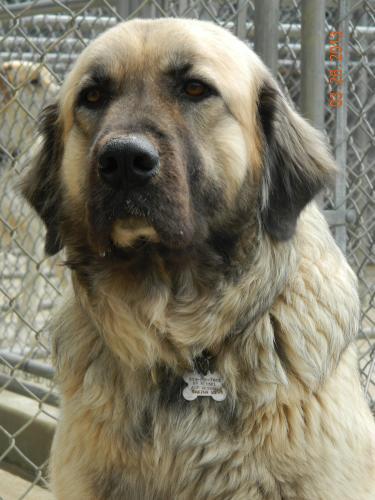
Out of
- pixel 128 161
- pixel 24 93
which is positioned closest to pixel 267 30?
pixel 128 161

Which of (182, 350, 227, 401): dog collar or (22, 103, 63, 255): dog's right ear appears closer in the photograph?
(182, 350, 227, 401): dog collar

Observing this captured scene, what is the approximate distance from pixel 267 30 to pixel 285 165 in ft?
2.12

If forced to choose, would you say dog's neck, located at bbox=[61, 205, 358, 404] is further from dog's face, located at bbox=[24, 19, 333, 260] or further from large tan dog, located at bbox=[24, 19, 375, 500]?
dog's face, located at bbox=[24, 19, 333, 260]

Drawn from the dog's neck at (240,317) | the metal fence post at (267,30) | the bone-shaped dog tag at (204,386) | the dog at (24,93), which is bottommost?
the dog at (24,93)

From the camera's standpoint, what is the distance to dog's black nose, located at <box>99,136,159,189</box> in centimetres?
221

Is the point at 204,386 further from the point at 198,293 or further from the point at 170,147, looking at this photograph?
the point at 170,147

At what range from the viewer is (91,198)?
2.38 meters

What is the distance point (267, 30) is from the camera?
302cm

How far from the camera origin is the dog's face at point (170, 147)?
2309mm

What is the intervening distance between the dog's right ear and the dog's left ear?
2.48ft

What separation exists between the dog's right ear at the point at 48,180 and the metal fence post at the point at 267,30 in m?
0.84

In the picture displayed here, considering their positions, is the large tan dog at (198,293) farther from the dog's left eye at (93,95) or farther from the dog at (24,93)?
the dog at (24,93)
